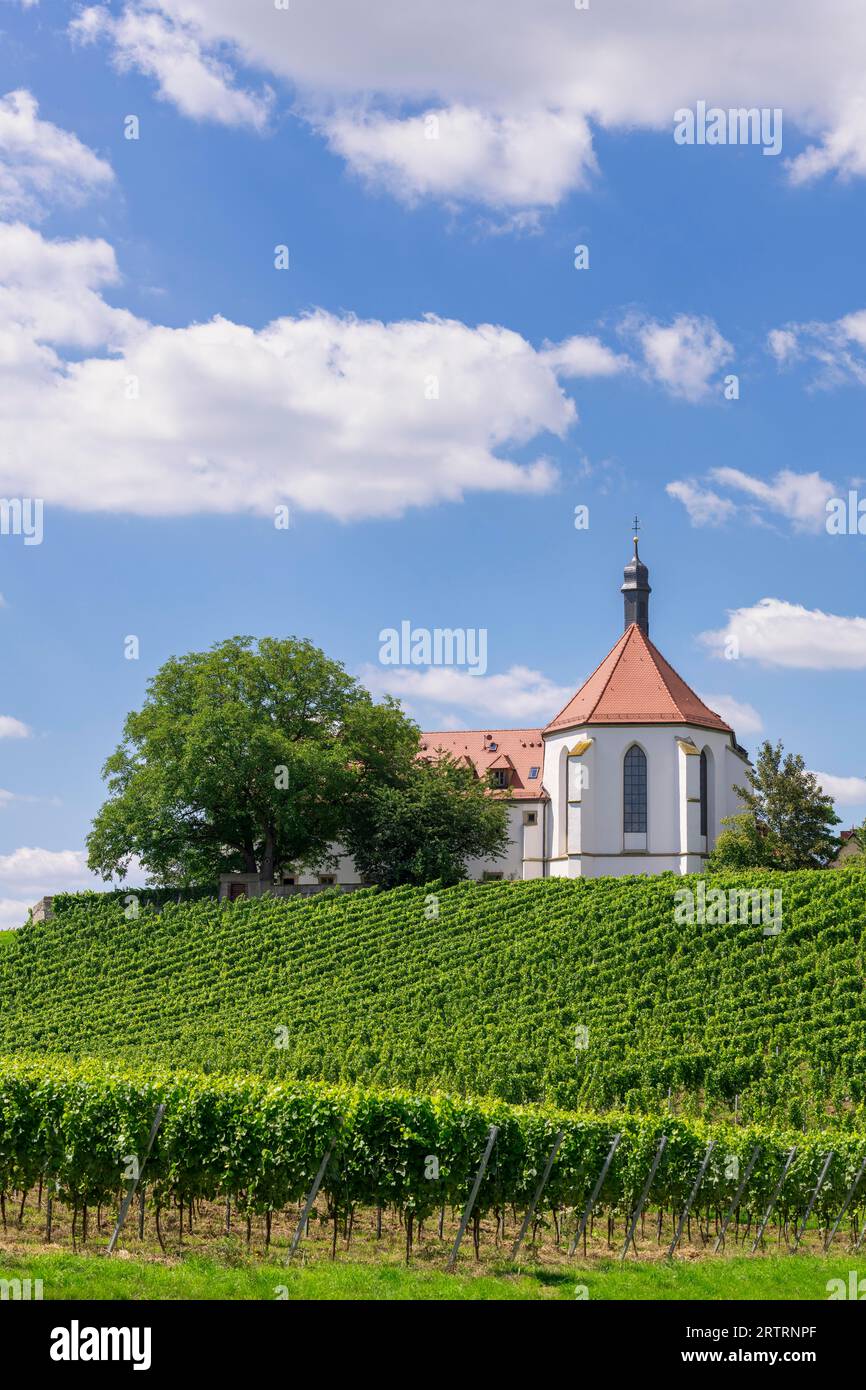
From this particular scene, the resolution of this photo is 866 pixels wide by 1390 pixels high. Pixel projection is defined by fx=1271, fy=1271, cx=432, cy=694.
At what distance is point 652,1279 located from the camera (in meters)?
14.7

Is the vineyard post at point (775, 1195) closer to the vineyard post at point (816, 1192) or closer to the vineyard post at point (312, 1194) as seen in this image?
the vineyard post at point (816, 1192)

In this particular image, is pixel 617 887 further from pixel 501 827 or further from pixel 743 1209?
pixel 743 1209

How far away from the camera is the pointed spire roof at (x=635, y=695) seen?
60781 millimetres

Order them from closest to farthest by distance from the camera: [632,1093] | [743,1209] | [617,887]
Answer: [743,1209] → [632,1093] → [617,887]

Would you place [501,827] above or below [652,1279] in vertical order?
above

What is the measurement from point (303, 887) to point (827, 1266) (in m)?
37.6

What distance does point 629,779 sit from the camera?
60156 mm

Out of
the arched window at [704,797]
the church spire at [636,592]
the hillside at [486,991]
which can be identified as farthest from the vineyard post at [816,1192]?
the church spire at [636,592]

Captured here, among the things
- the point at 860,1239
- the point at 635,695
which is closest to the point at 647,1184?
the point at 860,1239

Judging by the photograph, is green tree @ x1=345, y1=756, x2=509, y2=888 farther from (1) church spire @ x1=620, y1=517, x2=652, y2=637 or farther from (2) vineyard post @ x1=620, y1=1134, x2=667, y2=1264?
(2) vineyard post @ x1=620, y1=1134, x2=667, y2=1264

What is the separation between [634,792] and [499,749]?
1498 cm

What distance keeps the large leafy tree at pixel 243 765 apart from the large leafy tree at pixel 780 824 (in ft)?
48.0
